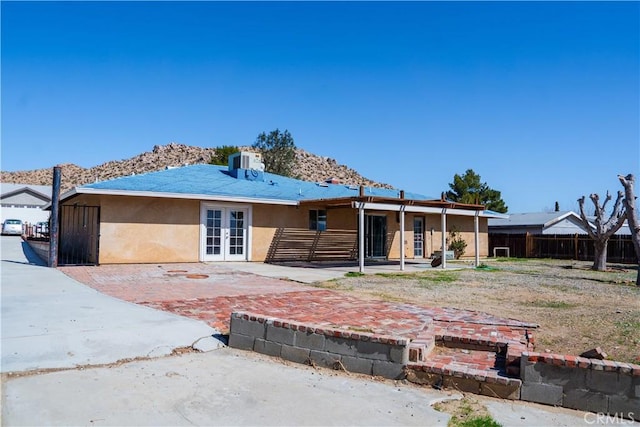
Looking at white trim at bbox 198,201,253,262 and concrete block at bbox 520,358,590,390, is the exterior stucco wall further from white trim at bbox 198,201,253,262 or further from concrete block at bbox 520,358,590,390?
concrete block at bbox 520,358,590,390

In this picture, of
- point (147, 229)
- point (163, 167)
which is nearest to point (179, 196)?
point (147, 229)

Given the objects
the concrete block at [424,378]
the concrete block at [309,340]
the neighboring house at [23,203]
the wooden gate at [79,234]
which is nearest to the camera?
the concrete block at [424,378]

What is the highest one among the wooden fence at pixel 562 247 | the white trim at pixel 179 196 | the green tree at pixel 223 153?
the green tree at pixel 223 153

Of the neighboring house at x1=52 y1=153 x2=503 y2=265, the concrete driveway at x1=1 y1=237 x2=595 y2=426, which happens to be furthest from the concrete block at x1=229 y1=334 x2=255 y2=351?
the neighboring house at x1=52 y1=153 x2=503 y2=265

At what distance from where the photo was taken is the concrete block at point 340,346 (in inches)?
218

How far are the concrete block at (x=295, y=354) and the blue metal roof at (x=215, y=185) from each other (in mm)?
11048

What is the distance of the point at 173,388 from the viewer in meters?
4.63

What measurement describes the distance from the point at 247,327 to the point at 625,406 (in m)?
4.13

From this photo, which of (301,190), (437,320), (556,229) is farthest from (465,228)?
(437,320)

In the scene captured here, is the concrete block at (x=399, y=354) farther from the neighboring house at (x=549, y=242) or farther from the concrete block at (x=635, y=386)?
the neighboring house at (x=549, y=242)

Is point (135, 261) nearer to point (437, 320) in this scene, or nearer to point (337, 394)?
point (437, 320)

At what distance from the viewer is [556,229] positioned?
34438 mm

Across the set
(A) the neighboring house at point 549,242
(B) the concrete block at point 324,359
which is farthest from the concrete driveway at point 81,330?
(A) the neighboring house at point 549,242

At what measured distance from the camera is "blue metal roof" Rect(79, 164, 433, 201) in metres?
16.3
